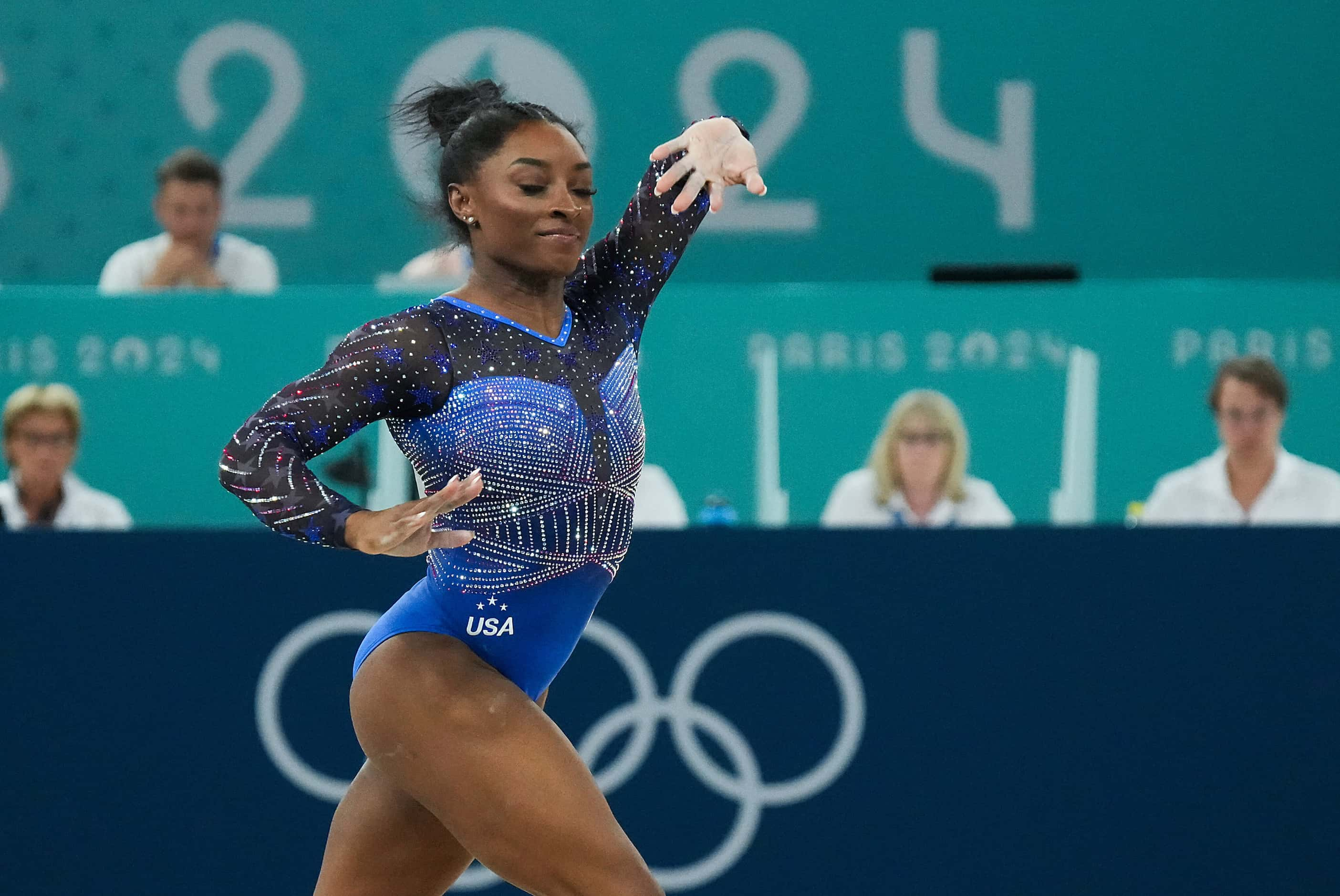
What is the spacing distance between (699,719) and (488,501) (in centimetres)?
152

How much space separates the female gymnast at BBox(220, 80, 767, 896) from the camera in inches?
96.0

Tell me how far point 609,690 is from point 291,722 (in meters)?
0.74

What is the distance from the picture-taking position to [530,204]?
2.67 metres

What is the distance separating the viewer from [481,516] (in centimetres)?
262

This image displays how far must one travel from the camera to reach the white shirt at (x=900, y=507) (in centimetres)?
515

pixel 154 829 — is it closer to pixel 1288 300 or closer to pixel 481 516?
pixel 481 516

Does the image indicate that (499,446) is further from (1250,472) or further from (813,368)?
(1250,472)

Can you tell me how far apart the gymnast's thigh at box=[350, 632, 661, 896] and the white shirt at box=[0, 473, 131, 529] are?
2834mm

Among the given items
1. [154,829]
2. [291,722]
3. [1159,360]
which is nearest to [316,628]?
[291,722]

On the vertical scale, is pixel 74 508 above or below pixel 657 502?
below

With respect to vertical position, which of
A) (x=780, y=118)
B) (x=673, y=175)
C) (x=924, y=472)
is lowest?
(x=924, y=472)

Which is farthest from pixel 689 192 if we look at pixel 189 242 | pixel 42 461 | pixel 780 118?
pixel 780 118

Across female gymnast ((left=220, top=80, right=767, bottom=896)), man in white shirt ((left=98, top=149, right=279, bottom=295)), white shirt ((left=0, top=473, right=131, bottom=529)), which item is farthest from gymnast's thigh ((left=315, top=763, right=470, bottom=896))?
man in white shirt ((left=98, top=149, right=279, bottom=295))

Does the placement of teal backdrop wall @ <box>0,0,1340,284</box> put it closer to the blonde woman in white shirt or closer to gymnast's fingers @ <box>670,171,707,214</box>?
the blonde woman in white shirt
